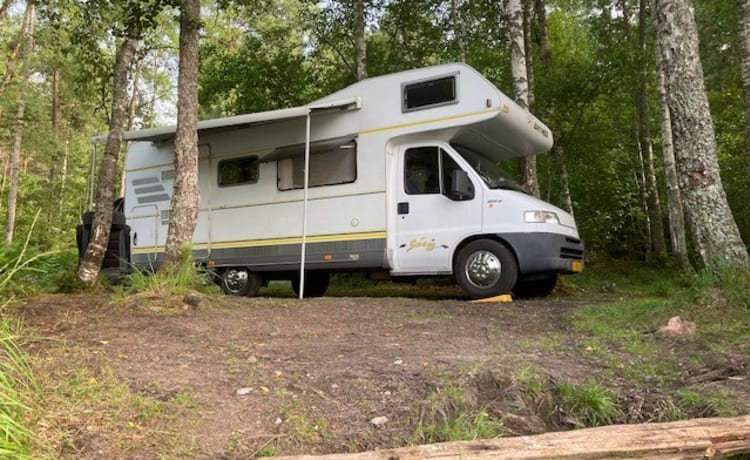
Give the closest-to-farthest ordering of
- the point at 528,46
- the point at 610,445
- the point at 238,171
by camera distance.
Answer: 1. the point at 610,445
2. the point at 238,171
3. the point at 528,46

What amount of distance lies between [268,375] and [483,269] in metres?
4.45

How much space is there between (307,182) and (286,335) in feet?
12.4

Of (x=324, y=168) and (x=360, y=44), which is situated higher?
(x=360, y=44)

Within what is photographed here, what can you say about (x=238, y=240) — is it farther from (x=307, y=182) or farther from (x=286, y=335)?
(x=286, y=335)

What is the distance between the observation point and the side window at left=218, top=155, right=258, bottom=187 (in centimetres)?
868

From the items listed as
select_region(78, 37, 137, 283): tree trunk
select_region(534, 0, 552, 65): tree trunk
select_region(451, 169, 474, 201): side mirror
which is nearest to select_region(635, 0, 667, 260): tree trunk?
select_region(534, 0, 552, 65): tree trunk

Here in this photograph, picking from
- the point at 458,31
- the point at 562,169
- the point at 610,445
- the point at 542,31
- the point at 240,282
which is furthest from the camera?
the point at 458,31

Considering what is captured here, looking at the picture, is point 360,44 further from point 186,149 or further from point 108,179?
point 186,149

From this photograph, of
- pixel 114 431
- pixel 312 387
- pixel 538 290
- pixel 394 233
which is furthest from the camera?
pixel 538 290

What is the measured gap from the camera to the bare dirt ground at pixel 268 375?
241 cm

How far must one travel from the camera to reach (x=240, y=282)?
870cm

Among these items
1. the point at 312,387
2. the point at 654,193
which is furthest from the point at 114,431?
the point at 654,193

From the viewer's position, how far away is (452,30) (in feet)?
50.2

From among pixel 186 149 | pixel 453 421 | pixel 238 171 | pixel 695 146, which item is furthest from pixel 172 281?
pixel 695 146
